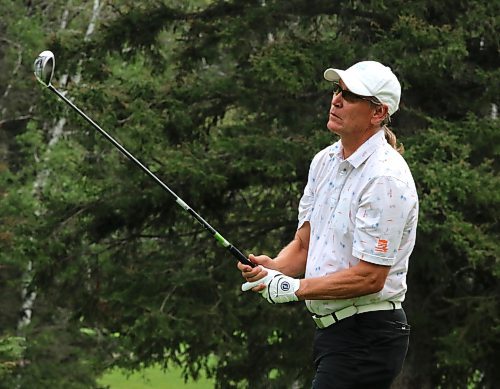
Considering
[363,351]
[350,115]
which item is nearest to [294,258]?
[363,351]

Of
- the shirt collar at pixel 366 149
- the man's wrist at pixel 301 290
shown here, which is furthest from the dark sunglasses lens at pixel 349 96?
the man's wrist at pixel 301 290

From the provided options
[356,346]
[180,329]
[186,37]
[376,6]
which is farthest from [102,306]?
[356,346]

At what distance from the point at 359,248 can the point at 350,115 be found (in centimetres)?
46

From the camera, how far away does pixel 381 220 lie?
3471 mm

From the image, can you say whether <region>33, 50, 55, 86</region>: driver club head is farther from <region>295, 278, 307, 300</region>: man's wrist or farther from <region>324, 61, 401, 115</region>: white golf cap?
<region>295, 278, 307, 300</region>: man's wrist

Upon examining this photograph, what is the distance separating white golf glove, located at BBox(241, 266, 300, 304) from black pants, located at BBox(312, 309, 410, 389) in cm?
20

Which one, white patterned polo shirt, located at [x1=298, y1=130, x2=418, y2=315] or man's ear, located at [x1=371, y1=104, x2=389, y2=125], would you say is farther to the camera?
man's ear, located at [x1=371, y1=104, x2=389, y2=125]

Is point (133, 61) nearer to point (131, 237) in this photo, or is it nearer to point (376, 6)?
point (131, 237)

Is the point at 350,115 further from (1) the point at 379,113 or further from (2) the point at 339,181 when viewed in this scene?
(2) the point at 339,181

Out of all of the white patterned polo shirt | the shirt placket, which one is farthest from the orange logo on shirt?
the shirt placket

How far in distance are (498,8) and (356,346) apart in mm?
7147

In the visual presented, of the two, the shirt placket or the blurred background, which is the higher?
the shirt placket

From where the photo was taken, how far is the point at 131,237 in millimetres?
12648

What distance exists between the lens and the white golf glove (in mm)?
3617
